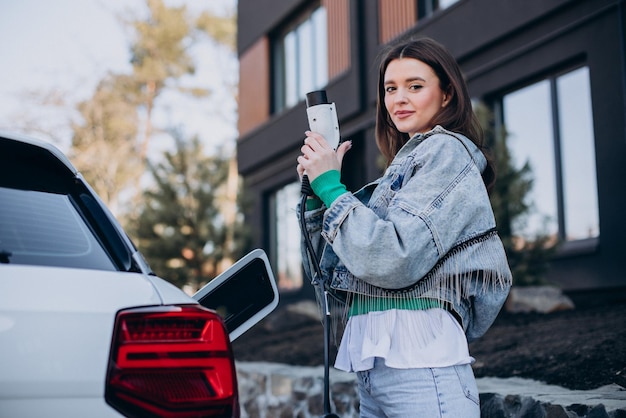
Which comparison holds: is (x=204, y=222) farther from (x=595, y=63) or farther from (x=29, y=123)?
(x=29, y=123)

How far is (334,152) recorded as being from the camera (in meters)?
2.41

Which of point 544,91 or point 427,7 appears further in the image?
point 427,7

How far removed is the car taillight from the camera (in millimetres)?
1727

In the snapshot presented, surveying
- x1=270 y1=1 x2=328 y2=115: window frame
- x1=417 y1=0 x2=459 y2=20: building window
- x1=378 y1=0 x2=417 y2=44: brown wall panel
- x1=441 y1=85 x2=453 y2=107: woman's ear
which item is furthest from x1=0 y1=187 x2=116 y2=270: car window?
x1=270 y1=1 x2=328 y2=115: window frame

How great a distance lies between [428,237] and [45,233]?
0.99m

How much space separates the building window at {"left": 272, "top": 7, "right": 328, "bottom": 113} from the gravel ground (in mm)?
6792

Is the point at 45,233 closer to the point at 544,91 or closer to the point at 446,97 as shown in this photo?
the point at 446,97

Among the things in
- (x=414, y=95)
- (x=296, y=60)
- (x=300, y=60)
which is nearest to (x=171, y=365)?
(x=414, y=95)

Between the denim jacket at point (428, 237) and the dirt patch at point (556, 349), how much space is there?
7.38 ft

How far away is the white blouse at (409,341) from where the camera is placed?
7.22 feet

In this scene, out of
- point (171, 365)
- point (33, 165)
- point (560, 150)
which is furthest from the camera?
point (560, 150)

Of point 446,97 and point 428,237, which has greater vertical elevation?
point 446,97

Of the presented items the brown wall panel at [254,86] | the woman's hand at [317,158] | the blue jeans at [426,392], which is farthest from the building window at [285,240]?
the blue jeans at [426,392]

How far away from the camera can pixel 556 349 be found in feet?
17.5
